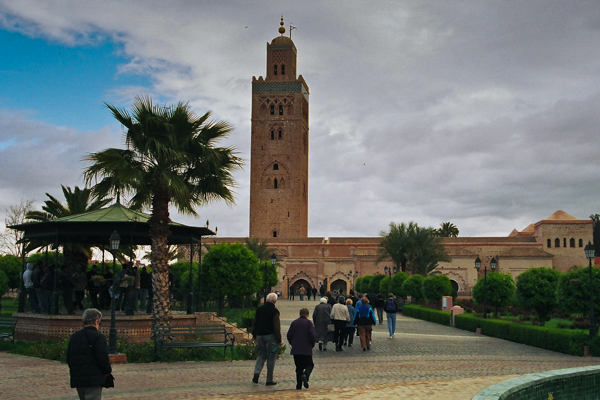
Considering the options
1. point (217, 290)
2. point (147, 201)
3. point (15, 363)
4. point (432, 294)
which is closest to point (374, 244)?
point (432, 294)

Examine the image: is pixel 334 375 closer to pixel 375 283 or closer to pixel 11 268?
pixel 11 268

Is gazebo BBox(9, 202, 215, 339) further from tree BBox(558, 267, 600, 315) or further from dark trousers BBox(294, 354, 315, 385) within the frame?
tree BBox(558, 267, 600, 315)

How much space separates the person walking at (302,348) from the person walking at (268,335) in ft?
0.79

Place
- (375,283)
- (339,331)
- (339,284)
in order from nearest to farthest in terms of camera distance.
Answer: (339,331)
(375,283)
(339,284)

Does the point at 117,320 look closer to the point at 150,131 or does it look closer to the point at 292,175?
the point at 150,131

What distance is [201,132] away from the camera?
1441 cm

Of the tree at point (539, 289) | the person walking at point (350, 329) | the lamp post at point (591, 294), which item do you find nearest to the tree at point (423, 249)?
the tree at point (539, 289)

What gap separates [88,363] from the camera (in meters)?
5.47

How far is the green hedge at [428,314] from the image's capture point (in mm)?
24812

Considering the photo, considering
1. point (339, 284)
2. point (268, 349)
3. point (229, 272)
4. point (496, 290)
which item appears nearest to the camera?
point (268, 349)

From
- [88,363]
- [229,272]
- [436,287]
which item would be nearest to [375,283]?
[436,287]

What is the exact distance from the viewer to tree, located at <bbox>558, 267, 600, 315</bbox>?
680 inches

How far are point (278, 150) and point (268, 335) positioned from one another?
57.1 metres

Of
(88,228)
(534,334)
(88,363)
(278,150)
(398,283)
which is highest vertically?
(278,150)
